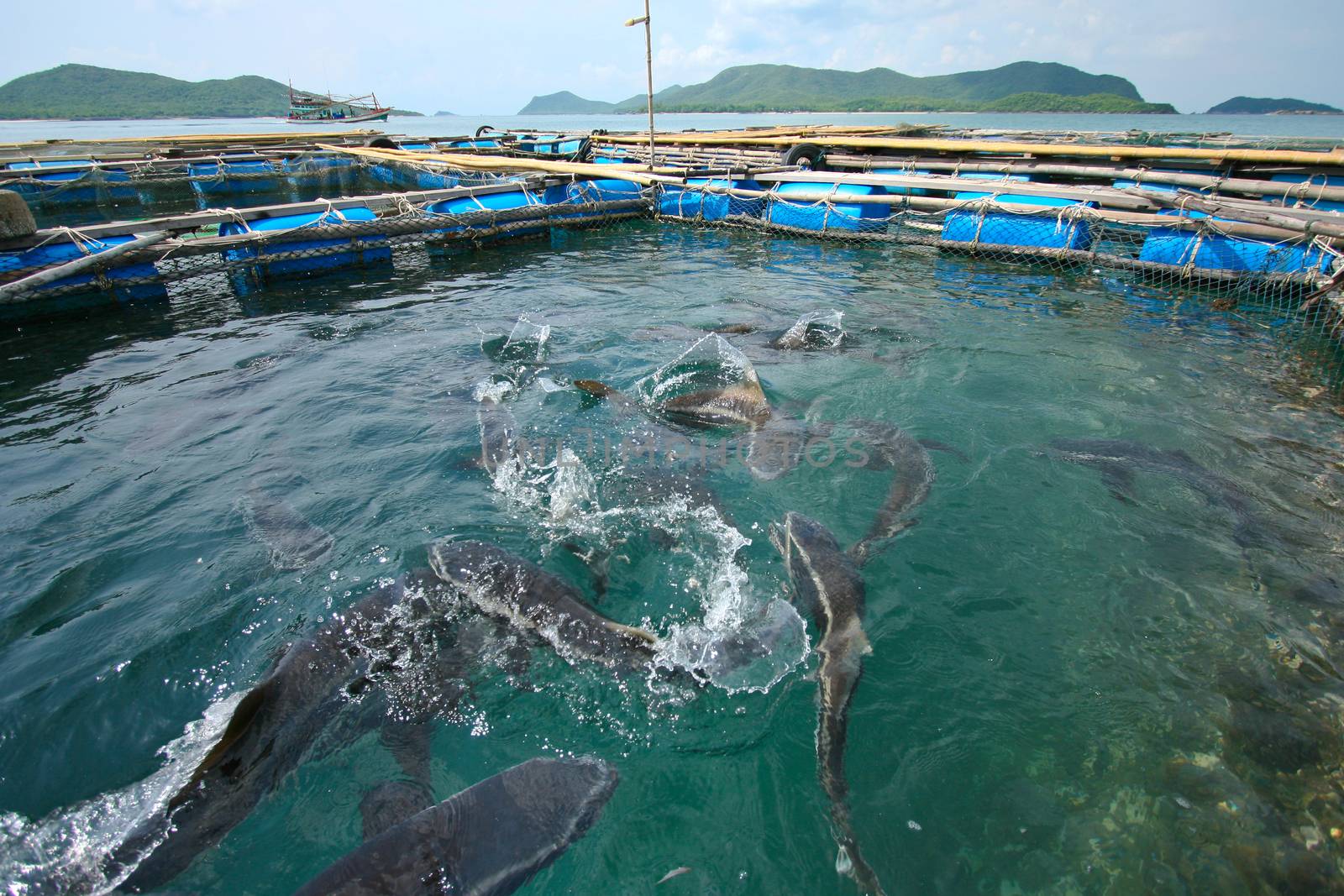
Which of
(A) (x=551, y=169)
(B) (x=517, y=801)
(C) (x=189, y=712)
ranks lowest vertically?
(C) (x=189, y=712)

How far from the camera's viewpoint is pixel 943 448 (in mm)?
7000

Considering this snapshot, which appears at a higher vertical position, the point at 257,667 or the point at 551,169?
the point at 551,169

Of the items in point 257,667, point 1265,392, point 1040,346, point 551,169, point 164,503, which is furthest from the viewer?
point 551,169

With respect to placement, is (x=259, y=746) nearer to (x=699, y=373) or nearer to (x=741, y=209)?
(x=699, y=373)

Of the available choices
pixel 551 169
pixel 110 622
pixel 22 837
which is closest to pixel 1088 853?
pixel 22 837

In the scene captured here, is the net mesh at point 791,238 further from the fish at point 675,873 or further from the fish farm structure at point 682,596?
the fish at point 675,873

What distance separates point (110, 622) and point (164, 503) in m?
1.81

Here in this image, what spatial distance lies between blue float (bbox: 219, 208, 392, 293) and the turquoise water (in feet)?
17.1

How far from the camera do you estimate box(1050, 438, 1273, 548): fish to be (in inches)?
219

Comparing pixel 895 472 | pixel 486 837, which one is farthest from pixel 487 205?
pixel 486 837

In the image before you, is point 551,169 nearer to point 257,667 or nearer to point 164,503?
point 164,503

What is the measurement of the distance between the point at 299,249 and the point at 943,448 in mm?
15278

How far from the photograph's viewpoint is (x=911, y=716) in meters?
3.89

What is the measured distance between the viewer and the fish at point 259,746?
304 cm
